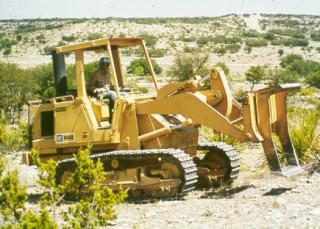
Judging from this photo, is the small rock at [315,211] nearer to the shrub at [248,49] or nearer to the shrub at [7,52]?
the shrub at [248,49]

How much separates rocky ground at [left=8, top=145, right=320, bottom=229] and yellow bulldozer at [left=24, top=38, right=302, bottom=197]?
1.12ft

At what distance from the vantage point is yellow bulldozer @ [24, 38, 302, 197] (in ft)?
32.0

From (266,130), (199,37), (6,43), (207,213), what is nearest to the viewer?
(207,213)

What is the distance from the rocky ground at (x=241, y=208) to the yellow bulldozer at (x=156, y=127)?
342 millimetres

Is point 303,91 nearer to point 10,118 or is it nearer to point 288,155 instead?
point 10,118

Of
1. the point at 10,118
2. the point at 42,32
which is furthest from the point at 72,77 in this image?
the point at 42,32

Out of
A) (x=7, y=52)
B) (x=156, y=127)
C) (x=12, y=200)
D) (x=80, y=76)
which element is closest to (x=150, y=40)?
(x=7, y=52)

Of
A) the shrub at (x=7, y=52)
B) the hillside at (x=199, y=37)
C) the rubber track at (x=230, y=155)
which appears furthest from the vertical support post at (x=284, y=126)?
the shrub at (x=7, y=52)

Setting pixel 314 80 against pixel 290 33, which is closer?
pixel 314 80

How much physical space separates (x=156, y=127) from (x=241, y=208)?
Result: 255 cm

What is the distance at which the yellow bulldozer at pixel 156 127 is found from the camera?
975 centimetres

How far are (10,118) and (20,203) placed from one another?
68.8 ft

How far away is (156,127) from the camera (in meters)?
10.6

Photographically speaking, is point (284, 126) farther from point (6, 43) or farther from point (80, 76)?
point (6, 43)
